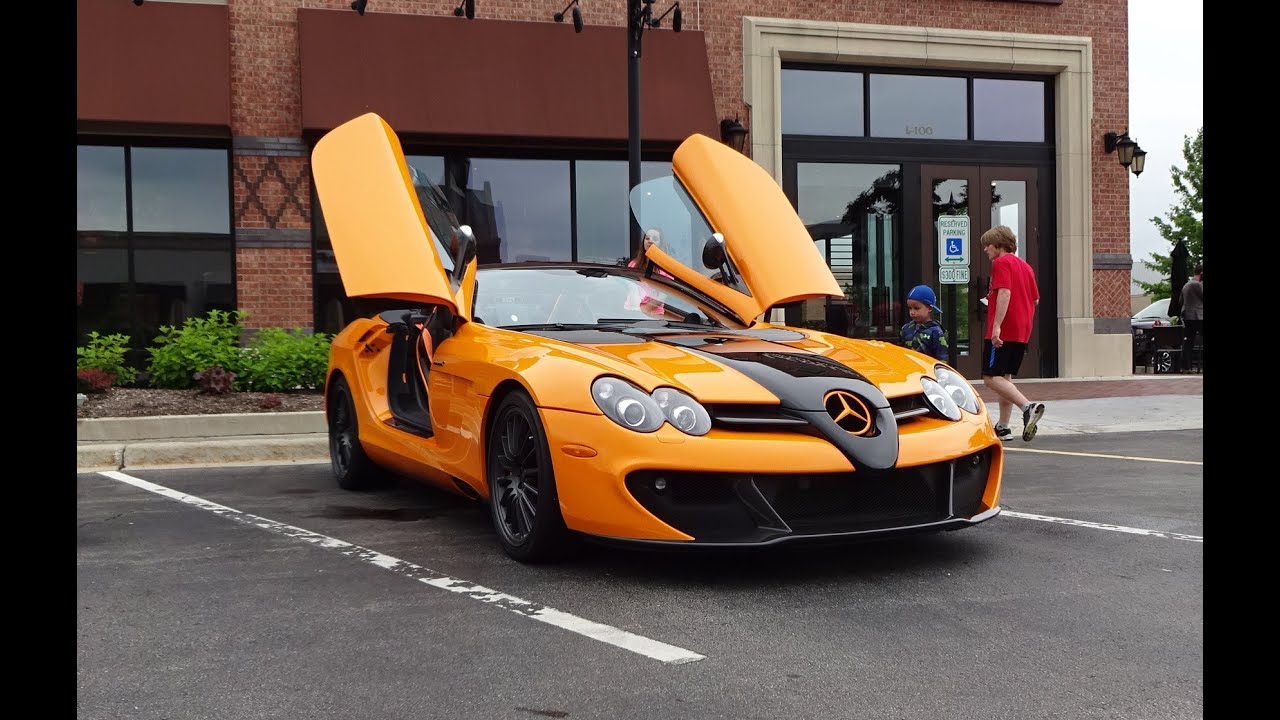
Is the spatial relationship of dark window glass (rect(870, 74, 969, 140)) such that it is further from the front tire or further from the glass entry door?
the front tire

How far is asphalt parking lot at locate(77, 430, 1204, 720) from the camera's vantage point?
2.83 metres

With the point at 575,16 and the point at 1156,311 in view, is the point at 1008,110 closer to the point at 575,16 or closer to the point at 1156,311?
the point at 575,16

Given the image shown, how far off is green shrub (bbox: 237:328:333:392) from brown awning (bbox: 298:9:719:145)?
3665 millimetres

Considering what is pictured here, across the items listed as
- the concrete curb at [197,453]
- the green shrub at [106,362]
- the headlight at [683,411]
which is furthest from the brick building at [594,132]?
the headlight at [683,411]

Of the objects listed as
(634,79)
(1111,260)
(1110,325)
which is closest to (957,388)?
(634,79)

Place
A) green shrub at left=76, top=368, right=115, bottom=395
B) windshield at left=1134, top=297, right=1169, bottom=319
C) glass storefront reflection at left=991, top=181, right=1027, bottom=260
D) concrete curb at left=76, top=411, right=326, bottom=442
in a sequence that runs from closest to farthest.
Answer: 1. concrete curb at left=76, top=411, right=326, bottom=442
2. green shrub at left=76, top=368, right=115, bottom=395
3. glass storefront reflection at left=991, top=181, right=1027, bottom=260
4. windshield at left=1134, top=297, right=1169, bottom=319

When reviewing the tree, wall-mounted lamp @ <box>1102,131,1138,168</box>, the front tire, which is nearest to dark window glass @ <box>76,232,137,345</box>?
the front tire

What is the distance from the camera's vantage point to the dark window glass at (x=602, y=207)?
15023 mm

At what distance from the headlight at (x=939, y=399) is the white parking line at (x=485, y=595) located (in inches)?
64.4

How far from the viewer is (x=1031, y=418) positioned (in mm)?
8508

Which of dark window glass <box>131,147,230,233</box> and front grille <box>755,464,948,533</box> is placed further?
dark window glass <box>131,147,230,233</box>

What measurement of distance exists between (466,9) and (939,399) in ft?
35.2
